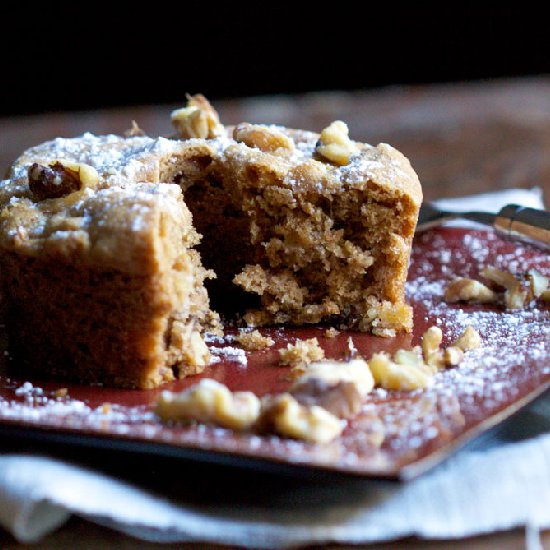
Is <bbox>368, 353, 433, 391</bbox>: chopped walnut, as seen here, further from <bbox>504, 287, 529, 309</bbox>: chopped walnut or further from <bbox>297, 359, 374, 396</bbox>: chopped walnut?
<bbox>504, 287, 529, 309</bbox>: chopped walnut

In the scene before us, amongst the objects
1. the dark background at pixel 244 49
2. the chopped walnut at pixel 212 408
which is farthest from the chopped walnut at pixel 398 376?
the dark background at pixel 244 49

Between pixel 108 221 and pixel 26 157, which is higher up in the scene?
pixel 26 157

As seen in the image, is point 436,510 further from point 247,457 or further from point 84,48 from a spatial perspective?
point 84,48

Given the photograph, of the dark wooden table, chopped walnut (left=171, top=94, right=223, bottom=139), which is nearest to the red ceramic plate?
chopped walnut (left=171, top=94, right=223, bottom=139)

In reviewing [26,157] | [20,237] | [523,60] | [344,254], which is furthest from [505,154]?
[20,237]

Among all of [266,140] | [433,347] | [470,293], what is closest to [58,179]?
[266,140]

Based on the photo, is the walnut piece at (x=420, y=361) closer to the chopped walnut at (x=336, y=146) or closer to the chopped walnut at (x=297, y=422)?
the chopped walnut at (x=297, y=422)
